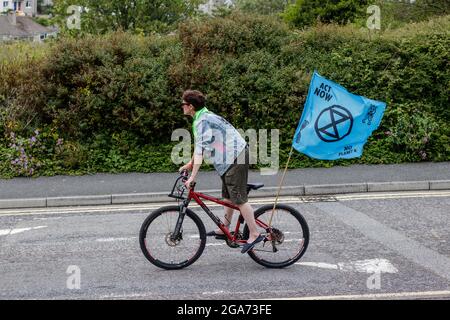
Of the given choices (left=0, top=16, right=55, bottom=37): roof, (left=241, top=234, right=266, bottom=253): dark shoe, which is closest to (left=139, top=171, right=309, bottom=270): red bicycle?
(left=241, top=234, right=266, bottom=253): dark shoe

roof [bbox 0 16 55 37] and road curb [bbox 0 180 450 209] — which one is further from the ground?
roof [bbox 0 16 55 37]

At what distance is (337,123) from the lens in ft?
22.0

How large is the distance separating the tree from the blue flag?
35.6 metres

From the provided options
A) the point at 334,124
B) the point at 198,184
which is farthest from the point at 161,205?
the point at 334,124

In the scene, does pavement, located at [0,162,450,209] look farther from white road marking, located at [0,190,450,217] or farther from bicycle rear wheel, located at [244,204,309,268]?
bicycle rear wheel, located at [244,204,309,268]

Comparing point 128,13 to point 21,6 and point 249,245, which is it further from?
point 21,6

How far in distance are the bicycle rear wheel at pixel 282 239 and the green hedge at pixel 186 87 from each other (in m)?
6.11

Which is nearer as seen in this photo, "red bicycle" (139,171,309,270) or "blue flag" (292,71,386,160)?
"red bicycle" (139,171,309,270)

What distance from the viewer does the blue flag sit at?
6691 millimetres

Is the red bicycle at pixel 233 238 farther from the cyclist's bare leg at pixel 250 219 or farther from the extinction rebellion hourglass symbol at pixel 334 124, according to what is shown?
the extinction rebellion hourglass symbol at pixel 334 124
